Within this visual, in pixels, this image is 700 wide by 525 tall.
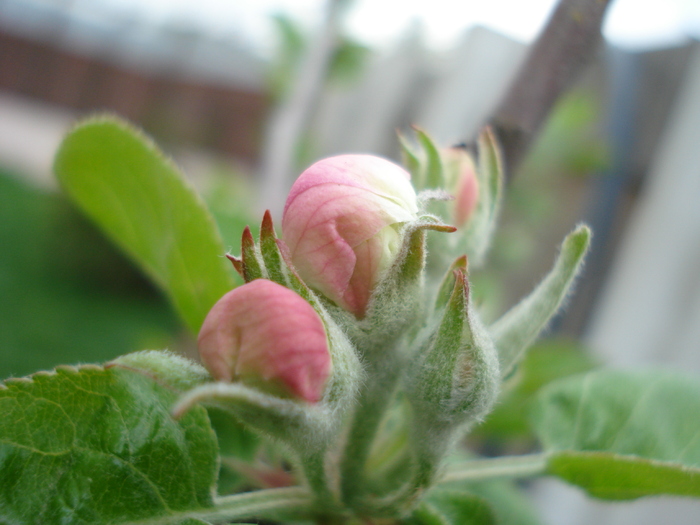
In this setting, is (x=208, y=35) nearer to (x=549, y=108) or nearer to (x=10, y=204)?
(x=10, y=204)

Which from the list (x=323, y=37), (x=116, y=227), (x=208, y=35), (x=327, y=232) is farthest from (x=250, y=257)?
(x=208, y=35)

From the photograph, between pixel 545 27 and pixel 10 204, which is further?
pixel 10 204

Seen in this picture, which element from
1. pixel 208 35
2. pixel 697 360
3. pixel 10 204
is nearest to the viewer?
pixel 697 360

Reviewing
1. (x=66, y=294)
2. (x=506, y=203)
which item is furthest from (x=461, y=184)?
(x=66, y=294)

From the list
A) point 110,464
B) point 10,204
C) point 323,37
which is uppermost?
point 323,37

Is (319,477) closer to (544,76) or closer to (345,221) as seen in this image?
(345,221)

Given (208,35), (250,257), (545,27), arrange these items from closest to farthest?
(250,257) → (545,27) → (208,35)
